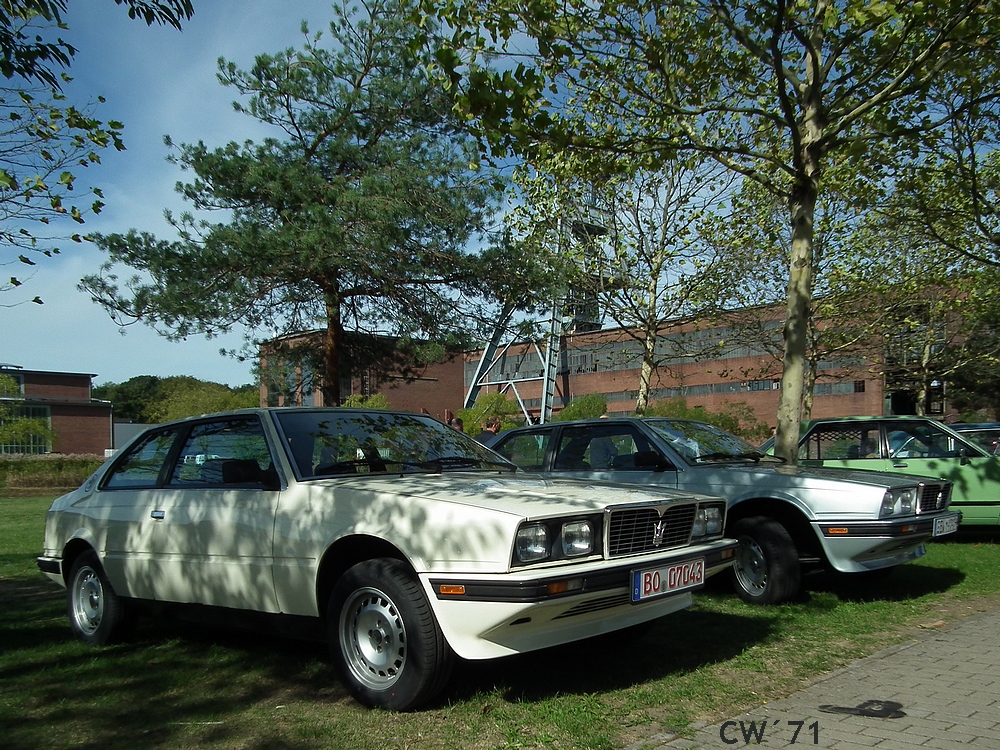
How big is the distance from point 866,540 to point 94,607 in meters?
5.55

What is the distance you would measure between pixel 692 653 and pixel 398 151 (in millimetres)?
12452

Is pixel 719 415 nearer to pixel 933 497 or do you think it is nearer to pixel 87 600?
pixel 933 497

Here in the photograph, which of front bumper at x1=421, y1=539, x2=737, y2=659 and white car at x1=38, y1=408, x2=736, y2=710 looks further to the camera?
white car at x1=38, y1=408, x2=736, y2=710

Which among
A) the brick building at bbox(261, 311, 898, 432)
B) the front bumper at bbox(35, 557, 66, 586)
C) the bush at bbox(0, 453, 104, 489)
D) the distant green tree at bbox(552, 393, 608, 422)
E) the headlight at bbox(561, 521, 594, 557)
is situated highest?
the brick building at bbox(261, 311, 898, 432)

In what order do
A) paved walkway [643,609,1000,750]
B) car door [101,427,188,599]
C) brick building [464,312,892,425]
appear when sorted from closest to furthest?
1. paved walkway [643,609,1000,750]
2. car door [101,427,188,599]
3. brick building [464,312,892,425]

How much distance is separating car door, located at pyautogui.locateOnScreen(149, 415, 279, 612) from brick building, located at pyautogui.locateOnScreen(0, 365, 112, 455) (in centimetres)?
7233

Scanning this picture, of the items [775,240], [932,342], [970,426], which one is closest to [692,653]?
[970,426]

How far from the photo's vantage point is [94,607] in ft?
19.3

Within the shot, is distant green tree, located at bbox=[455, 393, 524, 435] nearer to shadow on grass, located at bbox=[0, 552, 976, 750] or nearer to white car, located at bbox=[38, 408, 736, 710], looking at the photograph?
shadow on grass, located at bbox=[0, 552, 976, 750]

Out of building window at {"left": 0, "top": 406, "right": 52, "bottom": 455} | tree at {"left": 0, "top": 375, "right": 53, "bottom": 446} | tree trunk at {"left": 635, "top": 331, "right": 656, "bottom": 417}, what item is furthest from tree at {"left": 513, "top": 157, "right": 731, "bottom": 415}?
building window at {"left": 0, "top": 406, "right": 52, "bottom": 455}

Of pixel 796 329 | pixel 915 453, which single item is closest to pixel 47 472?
pixel 915 453

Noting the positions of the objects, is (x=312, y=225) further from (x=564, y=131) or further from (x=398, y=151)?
(x=564, y=131)

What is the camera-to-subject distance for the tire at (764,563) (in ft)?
21.8

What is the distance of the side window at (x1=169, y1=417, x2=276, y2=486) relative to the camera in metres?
4.82
